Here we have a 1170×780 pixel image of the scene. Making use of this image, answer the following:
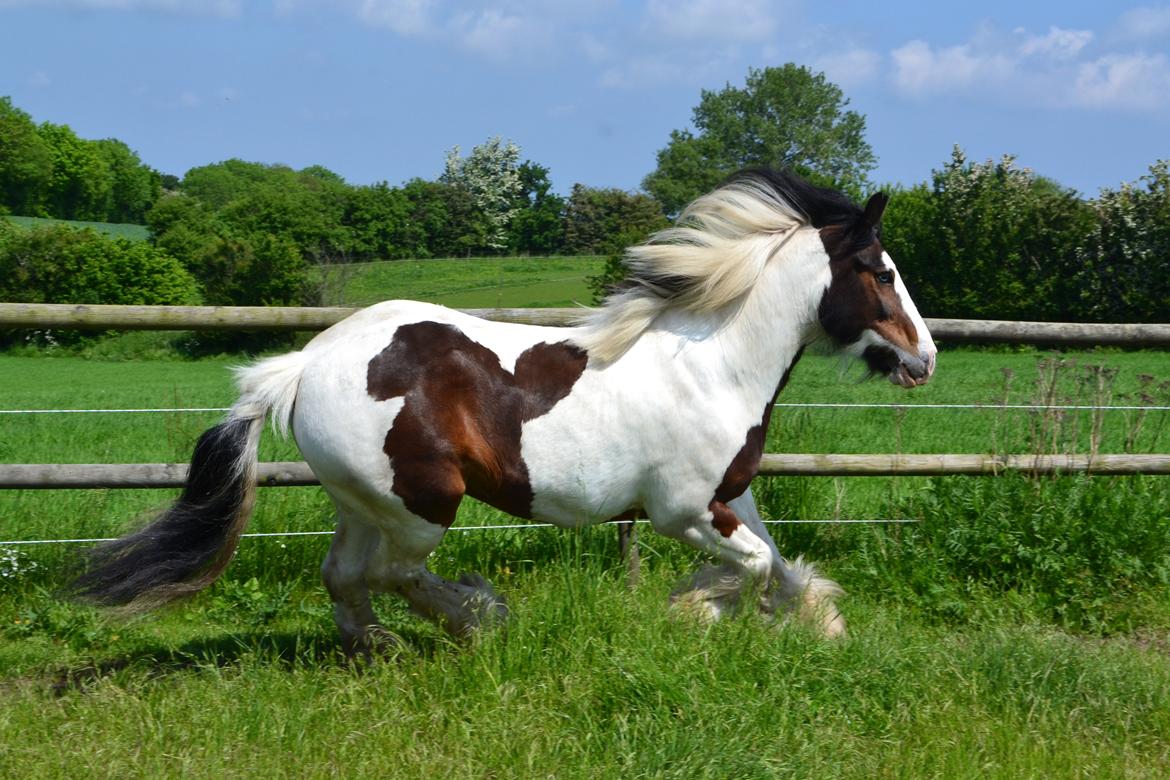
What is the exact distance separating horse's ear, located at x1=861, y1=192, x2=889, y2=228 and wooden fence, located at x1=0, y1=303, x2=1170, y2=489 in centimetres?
145

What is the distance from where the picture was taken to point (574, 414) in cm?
400

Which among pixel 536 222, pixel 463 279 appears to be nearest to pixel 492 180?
pixel 536 222

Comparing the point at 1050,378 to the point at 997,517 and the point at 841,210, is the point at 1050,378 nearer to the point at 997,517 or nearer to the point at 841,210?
the point at 997,517

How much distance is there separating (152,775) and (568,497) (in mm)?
1616

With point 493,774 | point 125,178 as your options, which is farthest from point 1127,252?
point 125,178

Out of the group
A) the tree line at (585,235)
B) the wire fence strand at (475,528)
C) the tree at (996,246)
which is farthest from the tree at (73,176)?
the wire fence strand at (475,528)

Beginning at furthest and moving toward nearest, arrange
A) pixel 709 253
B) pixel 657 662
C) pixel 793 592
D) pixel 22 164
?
1. pixel 22 164
2. pixel 793 592
3. pixel 709 253
4. pixel 657 662

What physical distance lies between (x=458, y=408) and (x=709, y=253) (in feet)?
3.70

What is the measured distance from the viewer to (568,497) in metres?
4.03

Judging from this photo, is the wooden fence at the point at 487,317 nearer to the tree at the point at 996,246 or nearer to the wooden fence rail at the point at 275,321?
the wooden fence rail at the point at 275,321

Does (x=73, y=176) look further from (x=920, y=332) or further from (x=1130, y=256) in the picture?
(x=920, y=332)

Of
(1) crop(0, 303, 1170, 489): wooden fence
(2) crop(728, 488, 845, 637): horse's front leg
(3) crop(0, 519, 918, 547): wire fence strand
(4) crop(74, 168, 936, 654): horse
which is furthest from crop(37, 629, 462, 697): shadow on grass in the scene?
(2) crop(728, 488, 845, 637): horse's front leg

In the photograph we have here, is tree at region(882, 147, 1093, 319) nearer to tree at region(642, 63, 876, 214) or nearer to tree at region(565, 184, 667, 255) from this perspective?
tree at region(565, 184, 667, 255)

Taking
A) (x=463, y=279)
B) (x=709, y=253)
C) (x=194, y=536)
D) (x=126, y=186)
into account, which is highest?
(x=126, y=186)
